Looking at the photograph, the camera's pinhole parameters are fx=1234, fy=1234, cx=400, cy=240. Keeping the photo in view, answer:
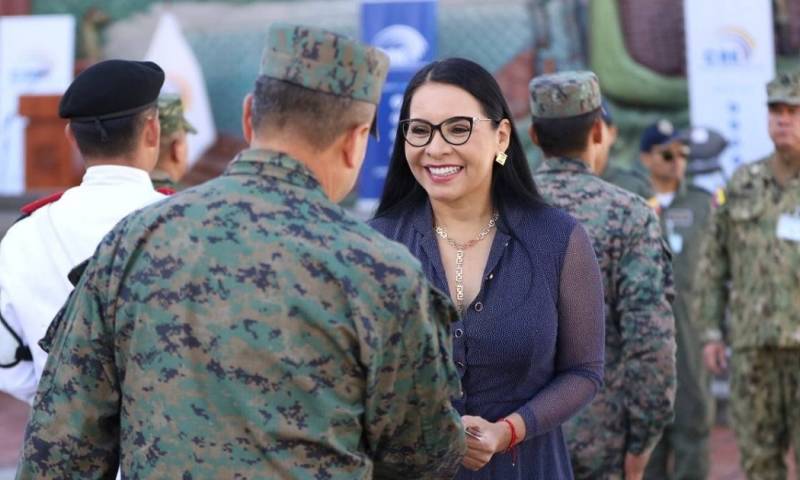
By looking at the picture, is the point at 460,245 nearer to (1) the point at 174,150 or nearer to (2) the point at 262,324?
(2) the point at 262,324

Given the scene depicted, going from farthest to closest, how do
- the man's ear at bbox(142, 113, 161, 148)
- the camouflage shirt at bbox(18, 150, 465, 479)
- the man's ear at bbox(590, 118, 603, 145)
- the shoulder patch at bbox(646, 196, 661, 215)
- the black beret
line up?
the shoulder patch at bbox(646, 196, 661, 215) → the man's ear at bbox(590, 118, 603, 145) → the man's ear at bbox(142, 113, 161, 148) → the black beret → the camouflage shirt at bbox(18, 150, 465, 479)

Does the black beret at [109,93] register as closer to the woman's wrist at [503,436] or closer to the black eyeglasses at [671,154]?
the woman's wrist at [503,436]

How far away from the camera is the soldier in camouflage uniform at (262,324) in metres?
2.00

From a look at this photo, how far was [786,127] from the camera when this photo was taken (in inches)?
203

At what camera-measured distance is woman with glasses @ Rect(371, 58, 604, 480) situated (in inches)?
114

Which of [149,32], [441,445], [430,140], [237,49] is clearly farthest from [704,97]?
[441,445]

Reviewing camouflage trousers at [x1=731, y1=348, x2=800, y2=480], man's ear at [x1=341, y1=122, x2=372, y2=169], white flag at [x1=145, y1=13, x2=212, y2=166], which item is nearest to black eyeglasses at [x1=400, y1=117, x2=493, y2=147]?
man's ear at [x1=341, y1=122, x2=372, y2=169]

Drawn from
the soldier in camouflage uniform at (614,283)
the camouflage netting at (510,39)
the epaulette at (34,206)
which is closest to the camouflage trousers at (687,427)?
the soldier in camouflage uniform at (614,283)

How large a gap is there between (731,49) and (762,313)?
3357 mm

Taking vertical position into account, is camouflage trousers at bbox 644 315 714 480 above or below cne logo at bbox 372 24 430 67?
below

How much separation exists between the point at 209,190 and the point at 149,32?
8.48 meters

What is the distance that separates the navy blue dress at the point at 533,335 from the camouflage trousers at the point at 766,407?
2524mm

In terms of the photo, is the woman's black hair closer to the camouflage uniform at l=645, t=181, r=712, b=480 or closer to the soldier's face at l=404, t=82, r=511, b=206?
the soldier's face at l=404, t=82, r=511, b=206

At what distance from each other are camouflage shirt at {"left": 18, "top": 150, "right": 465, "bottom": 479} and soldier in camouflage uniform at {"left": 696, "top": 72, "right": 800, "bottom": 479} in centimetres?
344
